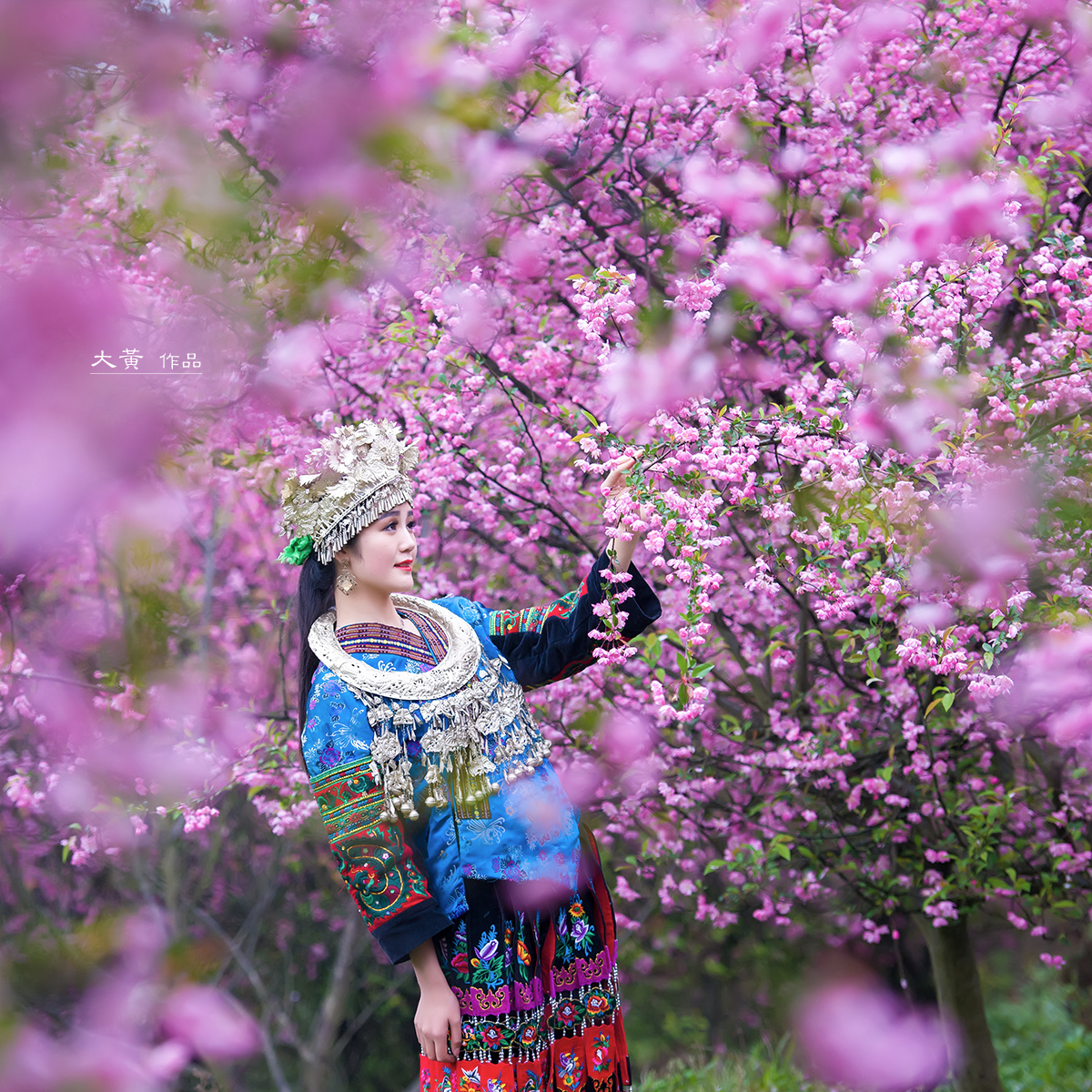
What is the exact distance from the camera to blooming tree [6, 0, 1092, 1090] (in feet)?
7.87

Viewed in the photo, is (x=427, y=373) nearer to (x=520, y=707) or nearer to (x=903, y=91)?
(x=520, y=707)

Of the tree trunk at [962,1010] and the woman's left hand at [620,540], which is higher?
the woman's left hand at [620,540]

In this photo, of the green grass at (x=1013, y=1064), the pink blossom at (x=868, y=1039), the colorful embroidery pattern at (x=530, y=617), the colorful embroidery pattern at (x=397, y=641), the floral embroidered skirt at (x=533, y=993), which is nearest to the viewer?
the floral embroidered skirt at (x=533, y=993)

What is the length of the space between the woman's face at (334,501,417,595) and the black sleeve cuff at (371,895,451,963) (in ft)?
2.28

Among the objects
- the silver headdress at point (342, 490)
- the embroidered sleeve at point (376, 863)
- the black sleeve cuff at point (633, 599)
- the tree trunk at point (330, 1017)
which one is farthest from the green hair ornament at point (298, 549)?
the tree trunk at point (330, 1017)

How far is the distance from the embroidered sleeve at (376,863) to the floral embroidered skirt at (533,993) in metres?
0.13

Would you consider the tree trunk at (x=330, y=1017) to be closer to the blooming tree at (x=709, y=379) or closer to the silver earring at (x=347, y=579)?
the blooming tree at (x=709, y=379)

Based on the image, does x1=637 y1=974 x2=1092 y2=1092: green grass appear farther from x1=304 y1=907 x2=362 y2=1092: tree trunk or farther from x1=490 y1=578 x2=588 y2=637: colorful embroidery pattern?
x1=490 y1=578 x2=588 y2=637: colorful embroidery pattern

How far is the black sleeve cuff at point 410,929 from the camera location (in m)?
2.21

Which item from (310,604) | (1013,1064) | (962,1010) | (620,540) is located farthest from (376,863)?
(1013,1064)

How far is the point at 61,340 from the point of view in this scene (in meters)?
0.99

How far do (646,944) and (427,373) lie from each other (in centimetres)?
433

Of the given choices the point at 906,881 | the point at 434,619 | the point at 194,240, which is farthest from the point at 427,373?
the point at 906,881

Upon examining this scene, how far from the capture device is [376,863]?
2252mm
